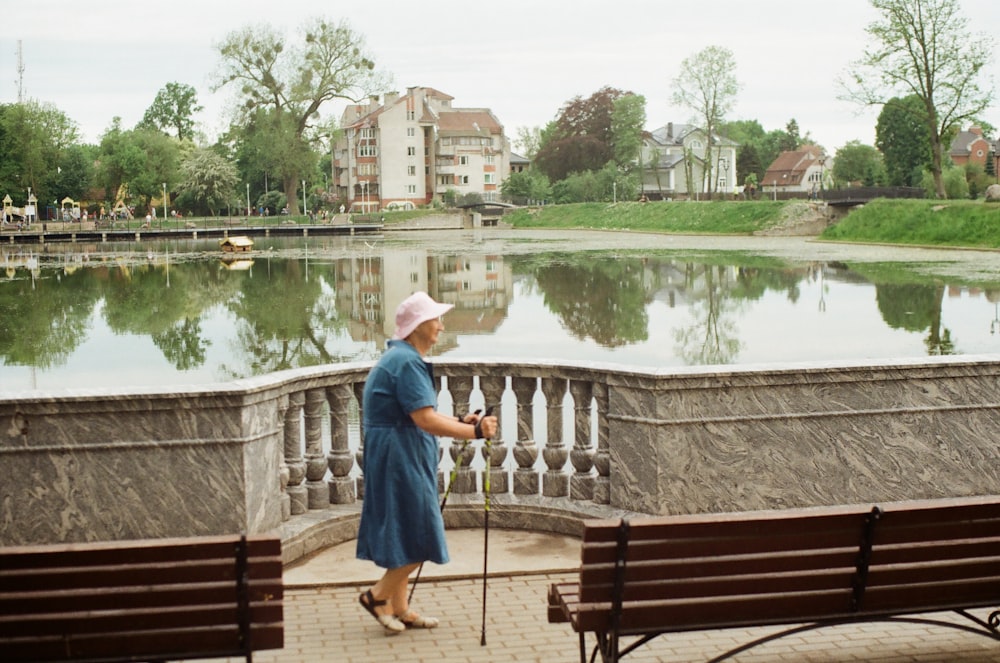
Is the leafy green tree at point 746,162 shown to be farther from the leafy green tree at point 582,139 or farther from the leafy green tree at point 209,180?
the leafy green tree at point 209,180

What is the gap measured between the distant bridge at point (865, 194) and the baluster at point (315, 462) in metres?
68.4

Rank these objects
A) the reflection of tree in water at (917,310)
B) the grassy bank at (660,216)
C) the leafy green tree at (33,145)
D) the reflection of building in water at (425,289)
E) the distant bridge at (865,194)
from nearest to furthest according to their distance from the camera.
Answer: the reflection of tree in water at (917,310), the reflection of building in water at (425,289), the distant bridge at (865,194), the grassy bank at (660,216), the leafy green tree at (33,145)

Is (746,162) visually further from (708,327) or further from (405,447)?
(405,447)

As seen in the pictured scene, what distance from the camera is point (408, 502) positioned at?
552 cm

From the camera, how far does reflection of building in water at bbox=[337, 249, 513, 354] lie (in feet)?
98.7

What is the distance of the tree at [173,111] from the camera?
148625 mm

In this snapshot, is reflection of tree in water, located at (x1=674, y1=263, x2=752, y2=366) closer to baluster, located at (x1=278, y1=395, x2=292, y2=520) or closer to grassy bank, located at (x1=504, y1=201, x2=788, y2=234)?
baluster, located at (x1=278, y1=395, x2=292, y2=520)

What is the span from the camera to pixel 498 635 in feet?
18.4

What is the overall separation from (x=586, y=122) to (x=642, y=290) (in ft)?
299

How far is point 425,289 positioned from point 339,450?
112 feet

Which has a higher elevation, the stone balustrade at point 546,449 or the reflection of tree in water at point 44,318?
A: the stone balustrade at point 546,449

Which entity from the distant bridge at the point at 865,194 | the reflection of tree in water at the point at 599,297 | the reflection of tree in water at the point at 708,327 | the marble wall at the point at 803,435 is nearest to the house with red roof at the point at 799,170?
the distant bridge at the point at 865,194

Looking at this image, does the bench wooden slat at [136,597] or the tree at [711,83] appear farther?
the tree at [711,83]

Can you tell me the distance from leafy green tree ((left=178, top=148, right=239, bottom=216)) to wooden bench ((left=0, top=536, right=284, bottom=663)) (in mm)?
122765
